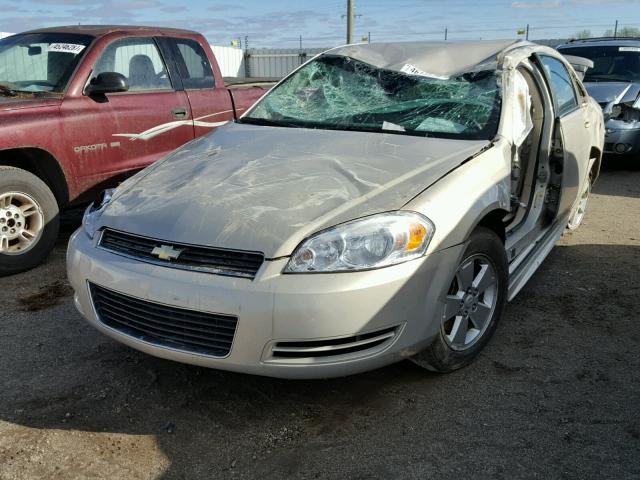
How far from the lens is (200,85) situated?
5789mm

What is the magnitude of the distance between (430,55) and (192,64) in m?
2.63

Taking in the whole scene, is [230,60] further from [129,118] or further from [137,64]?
[129,118]

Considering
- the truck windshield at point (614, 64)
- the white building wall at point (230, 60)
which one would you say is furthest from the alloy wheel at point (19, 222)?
the white building wall at point (230, 60)

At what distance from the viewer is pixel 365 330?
2.54 m

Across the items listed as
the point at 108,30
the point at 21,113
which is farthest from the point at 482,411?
the point at 108,30

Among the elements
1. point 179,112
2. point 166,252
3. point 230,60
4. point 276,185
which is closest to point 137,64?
point 179,112

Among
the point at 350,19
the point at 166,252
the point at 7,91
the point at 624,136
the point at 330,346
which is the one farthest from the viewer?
the point at 350,19

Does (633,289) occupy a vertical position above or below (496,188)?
below

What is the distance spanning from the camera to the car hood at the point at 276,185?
2656 millimetres

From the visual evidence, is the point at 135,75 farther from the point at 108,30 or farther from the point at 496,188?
the point at 496,188

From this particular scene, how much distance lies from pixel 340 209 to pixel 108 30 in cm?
359

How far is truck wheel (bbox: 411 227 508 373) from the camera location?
115 inches

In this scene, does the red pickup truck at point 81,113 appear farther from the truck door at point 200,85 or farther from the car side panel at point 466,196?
the car side panel at point 466,196

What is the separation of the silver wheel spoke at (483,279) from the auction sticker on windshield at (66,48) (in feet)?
12.4
